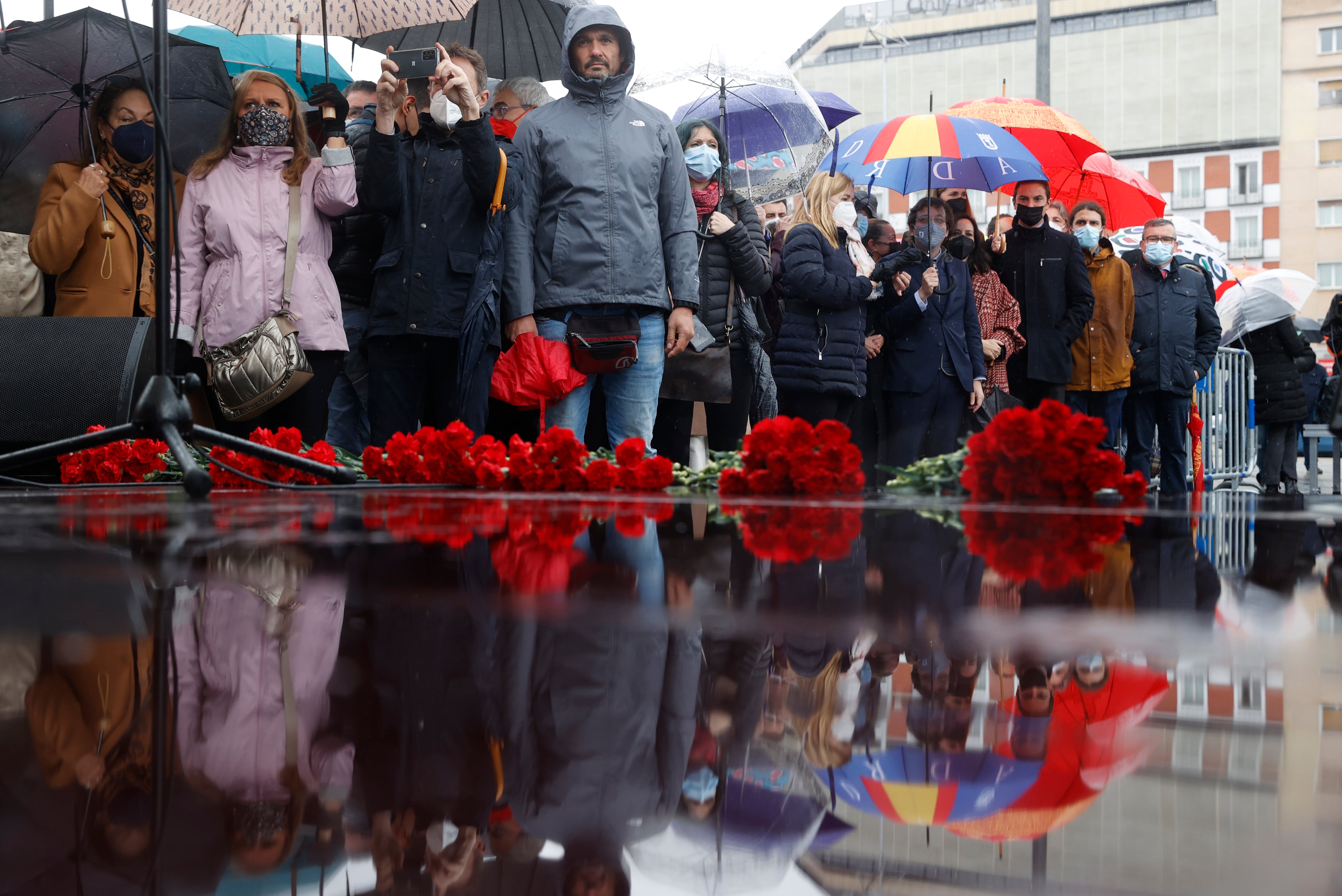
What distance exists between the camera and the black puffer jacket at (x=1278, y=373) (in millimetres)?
11562

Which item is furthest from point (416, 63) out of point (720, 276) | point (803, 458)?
point (803, 458)

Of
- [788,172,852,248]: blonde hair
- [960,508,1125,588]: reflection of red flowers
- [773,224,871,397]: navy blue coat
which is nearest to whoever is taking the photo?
[960,508,1125,588]: reflection of red flowers

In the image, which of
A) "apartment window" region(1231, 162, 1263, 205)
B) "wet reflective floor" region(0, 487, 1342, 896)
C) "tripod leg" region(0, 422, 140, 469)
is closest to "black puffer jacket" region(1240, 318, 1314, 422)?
"tripod leg" region(0, 422, 140, 469)

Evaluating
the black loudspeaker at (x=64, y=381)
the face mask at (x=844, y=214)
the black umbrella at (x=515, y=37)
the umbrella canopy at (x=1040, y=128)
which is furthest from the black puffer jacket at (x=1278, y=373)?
the black loudspeaker at (x=64, y=381)

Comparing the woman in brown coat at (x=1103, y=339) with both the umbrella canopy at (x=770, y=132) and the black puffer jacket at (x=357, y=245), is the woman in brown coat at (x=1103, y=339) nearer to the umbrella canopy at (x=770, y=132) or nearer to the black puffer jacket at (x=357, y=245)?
the umbrella canopy at (x=770, y=132)

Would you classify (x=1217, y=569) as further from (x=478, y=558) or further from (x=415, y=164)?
(x=415, y=164)

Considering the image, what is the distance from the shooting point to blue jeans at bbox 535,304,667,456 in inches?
200

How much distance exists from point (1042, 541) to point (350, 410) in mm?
4792

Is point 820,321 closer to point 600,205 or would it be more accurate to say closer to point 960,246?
point 600,205

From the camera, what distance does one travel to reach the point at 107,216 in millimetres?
5523

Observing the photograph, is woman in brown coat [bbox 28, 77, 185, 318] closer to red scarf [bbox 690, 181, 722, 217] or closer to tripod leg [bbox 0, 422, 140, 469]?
tripod leg [bbox 0, 422, 140, 469]

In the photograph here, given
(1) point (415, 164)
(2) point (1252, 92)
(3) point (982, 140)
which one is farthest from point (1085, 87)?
(1) point (415, 164)

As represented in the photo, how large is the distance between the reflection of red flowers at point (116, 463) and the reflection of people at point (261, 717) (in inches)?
147

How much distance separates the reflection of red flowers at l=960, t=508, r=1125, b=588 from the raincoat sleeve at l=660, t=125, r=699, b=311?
242cm
